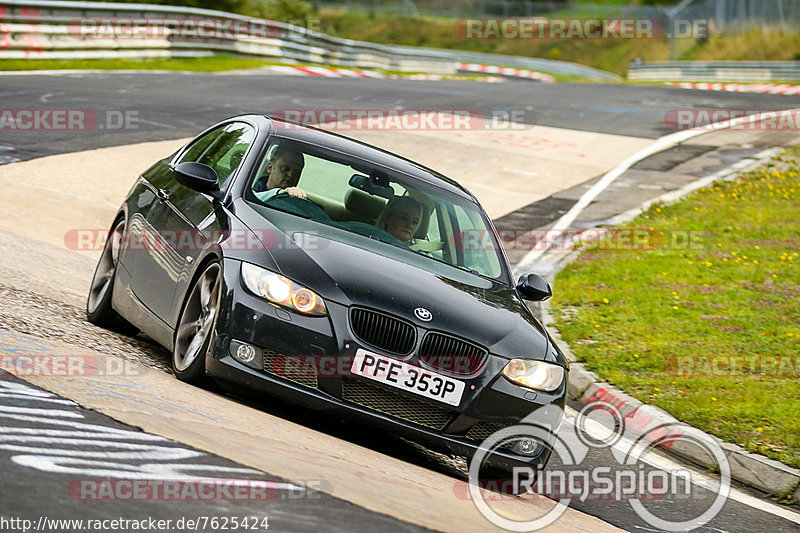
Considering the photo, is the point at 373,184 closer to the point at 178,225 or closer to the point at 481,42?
the point at 178,225

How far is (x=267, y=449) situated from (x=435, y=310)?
1.28 metres

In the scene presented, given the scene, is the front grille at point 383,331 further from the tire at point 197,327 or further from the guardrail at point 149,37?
the guardrail at point 149,37

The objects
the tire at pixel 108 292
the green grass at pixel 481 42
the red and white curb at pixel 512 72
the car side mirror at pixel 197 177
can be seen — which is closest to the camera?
the car side mirror at pixel 197 177

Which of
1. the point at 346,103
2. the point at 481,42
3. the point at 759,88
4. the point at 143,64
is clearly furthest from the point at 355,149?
the point at 481,42

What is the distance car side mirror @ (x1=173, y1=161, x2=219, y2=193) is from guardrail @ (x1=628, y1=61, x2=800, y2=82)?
126 feet

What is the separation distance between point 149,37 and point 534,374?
2519 cm

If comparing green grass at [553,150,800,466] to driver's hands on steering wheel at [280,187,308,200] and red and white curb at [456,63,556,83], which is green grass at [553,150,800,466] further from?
red and white curb at [456,63,556,83]

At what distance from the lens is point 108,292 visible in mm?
7492

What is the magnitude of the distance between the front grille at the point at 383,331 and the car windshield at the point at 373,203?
1088mm

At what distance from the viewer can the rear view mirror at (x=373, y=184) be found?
7.06 m

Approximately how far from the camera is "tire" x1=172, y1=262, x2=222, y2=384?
5.85 metres

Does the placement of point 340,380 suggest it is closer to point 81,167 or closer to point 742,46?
point 81,167

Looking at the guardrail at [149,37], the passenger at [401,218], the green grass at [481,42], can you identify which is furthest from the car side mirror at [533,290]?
the green grass at [481,42]

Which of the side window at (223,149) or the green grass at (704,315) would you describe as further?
the green grass at (704,315)
